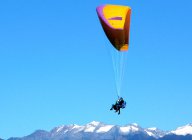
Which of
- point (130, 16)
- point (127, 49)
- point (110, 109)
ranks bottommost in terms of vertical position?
point (110, 109)

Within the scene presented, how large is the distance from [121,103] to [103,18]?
12186mm

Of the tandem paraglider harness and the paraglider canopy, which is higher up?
the paraglider canopy

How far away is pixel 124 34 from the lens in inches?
2405

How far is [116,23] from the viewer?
6009 cm

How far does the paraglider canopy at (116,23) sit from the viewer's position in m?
60.0

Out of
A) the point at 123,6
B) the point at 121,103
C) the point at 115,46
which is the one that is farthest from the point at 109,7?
the point at 121,103

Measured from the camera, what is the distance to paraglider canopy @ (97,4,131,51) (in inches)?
2362

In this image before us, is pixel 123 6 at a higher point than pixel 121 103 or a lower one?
higher

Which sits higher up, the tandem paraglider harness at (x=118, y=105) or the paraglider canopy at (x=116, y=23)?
the paraglider canopy at (x=116, y=23)

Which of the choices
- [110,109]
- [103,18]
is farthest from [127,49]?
[110,109]

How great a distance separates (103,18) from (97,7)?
4204 mm

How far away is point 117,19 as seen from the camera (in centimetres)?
6034

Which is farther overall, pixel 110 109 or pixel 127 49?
pixel 127 49

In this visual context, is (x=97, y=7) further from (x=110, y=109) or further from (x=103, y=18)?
(x=110, y=109)
